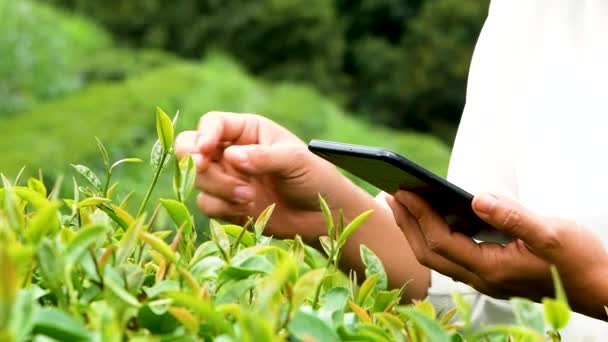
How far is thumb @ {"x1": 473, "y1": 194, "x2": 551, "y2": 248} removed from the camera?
3.43 feet

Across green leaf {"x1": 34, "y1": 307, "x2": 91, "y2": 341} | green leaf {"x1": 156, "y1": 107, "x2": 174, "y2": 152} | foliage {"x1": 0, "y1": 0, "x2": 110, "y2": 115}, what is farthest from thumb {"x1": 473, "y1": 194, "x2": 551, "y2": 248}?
foliage {"x1": 0, "y1": 0, "x2": 110, "y2": 115}

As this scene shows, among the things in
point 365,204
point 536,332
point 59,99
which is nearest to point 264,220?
point 536,332

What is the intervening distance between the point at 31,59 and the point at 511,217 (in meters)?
A: 7.79

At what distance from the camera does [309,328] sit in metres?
0.67

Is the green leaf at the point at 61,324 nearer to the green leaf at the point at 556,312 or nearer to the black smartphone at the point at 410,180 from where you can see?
the green leaf at the point at 556,312

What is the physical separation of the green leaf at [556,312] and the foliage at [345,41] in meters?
14.2

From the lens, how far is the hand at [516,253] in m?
1.08

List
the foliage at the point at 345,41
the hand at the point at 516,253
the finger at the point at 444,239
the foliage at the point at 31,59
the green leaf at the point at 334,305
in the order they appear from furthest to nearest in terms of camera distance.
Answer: the foliage at the point at 345,41, the foliage at the point at 31,59, the finger at the point at 444,239, the hand at the point at 516,253, the green leaf at the point at 334,305

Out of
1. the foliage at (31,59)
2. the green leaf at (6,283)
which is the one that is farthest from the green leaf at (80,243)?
the foliage at (31,59)

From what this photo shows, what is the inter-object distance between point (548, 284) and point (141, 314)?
0.65 meters

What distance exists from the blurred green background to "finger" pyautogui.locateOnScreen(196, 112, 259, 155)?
3730mm

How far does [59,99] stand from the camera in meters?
8.55

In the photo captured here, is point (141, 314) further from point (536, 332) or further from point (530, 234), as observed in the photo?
point (530, 234)

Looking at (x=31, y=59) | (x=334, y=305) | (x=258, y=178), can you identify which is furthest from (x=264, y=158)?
(x=31, y=59)
